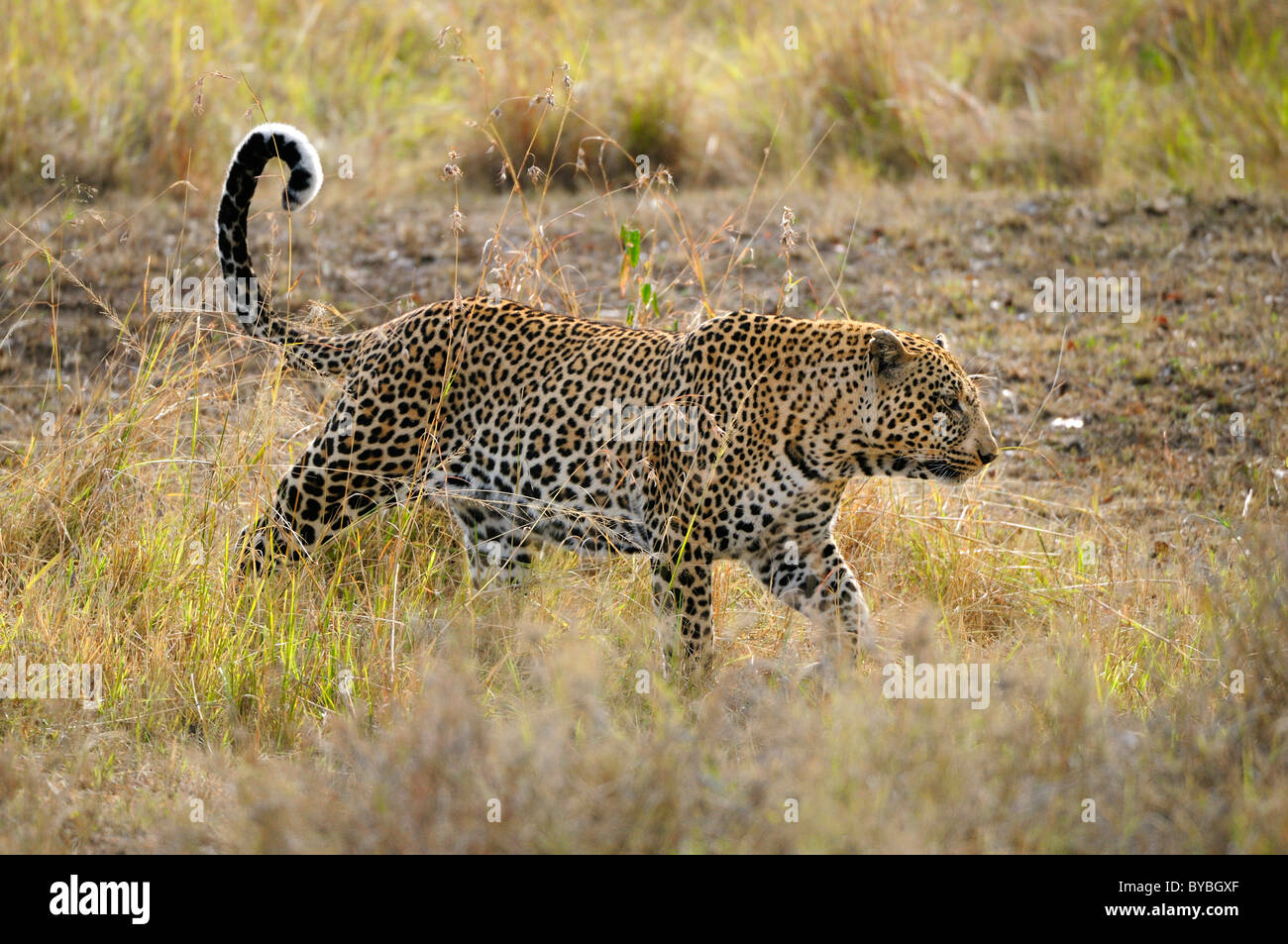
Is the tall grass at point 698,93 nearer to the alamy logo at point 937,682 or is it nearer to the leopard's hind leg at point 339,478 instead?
the leopard's hind leg at point 339,478

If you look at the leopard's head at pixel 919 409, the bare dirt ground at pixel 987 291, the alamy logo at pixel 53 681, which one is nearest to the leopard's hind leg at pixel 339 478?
the alamy logo at pixel 53 681

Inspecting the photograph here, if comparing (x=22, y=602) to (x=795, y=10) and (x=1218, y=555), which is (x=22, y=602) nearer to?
(x=1218, y=555)

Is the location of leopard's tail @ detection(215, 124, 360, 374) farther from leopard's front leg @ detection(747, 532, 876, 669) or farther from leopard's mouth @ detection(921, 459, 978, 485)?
leopard's mouth @ detection(921, 459, 978, 485)

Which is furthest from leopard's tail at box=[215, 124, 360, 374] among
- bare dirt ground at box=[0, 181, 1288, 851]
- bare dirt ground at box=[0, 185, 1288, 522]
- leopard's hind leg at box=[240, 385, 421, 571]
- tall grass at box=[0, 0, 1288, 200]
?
tall grass at box=[0, 0, 1288, 200]

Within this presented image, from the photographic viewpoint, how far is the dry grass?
14.4ft

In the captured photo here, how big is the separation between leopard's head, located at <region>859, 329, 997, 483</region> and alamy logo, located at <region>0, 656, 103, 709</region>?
311 centimetres

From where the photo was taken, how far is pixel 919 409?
19.8ft

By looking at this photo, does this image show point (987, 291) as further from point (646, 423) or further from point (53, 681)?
point (53, 681)

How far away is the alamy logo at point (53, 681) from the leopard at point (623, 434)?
0.78m

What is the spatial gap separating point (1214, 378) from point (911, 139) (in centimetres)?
438

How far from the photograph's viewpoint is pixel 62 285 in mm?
10367
